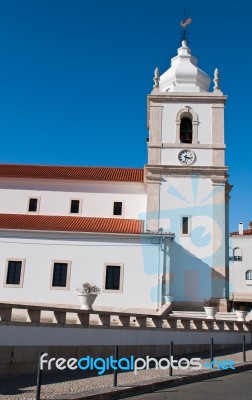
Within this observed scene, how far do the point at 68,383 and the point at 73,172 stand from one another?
2313cm

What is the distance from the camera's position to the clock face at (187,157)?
28.9 m

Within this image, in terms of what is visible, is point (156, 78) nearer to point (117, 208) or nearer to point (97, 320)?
point (117, 208)

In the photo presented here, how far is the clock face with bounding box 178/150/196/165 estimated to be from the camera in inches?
1139

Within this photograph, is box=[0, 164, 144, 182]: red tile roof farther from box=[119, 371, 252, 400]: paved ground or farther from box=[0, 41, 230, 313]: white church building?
box=[119, 371, 252, 400]: paved ground

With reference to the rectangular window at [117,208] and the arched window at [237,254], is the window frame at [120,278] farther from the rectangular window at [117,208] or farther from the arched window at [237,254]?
the arched window at [237,254]

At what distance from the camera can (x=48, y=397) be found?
7754mm

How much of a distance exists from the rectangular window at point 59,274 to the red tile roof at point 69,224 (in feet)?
6.85

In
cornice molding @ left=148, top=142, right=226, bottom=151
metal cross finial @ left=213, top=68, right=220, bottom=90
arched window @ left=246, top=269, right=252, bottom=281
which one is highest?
metal cross finial @ left=213, top=68, right=220, bottom=90

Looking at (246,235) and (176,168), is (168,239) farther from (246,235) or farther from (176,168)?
(246,235)

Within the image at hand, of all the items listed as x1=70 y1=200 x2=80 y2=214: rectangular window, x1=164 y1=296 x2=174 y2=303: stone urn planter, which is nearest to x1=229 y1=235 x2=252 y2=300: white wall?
x1=70 y1=200 x2=80 y2=214: rectangular window

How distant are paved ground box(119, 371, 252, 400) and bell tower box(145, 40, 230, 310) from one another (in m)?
14.4

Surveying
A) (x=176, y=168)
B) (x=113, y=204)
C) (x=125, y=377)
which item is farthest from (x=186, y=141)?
(x=125, y=377)

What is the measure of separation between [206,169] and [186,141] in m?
2.93

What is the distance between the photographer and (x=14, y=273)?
2484 centimetres
